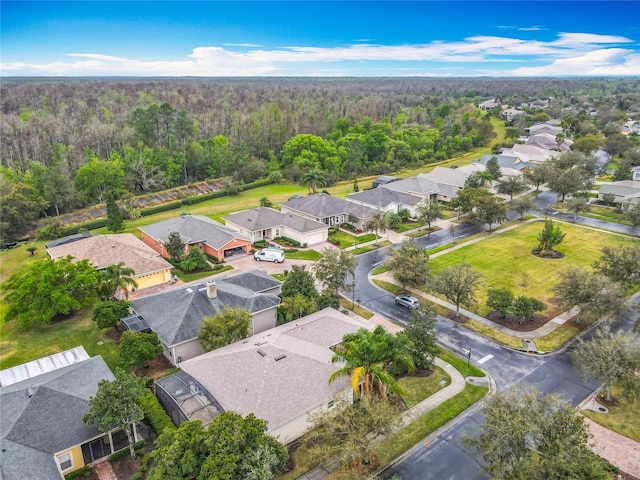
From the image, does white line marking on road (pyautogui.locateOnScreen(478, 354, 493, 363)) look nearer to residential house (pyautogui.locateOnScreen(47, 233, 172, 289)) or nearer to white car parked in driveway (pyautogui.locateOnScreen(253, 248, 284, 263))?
white car parked in driveway (pyautogui.locateOnScreen(253, 248, 284, 263))

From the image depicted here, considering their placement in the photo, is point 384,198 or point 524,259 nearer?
point 524,259

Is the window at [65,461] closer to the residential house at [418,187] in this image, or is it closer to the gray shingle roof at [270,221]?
the gray shingle roof at [270,221]

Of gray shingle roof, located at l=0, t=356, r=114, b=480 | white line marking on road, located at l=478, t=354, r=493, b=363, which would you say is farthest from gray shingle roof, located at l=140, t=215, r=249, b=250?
white line marking on road, located at l=478, t=354, r=493, b=363

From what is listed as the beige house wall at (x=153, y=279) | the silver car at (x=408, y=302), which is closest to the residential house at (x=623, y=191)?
the silver car at (x=408, y=302)

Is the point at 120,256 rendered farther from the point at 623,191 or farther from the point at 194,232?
the point at 623,191

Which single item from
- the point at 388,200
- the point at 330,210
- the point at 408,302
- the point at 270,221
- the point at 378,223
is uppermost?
the point at 378,223

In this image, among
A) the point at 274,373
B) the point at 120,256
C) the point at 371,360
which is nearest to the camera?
the point at 371,360

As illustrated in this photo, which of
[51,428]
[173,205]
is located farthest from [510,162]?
[51,428]

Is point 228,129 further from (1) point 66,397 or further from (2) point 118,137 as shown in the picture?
(1) point 66,397
